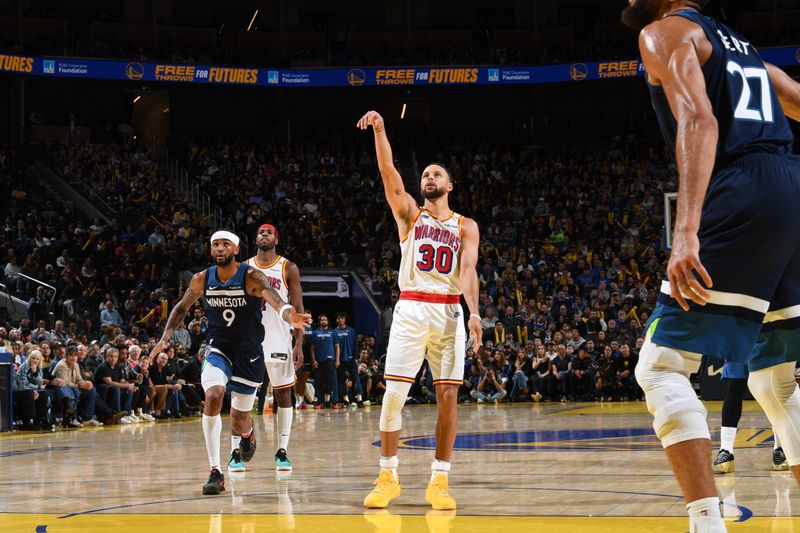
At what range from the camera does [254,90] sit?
38531 millimetres

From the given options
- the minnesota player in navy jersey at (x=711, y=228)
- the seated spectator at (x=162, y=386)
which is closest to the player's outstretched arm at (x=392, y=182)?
the minnesota player in navy jersey at (x=711, y=228)

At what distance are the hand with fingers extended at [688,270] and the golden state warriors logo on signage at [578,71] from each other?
3153 cm

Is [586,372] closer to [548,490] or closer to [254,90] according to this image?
[548,490]

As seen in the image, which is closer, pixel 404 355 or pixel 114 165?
pixel 404 355

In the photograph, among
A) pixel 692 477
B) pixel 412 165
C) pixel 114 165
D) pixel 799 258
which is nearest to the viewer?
pixel 692 477

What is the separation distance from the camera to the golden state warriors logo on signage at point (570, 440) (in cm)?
1062

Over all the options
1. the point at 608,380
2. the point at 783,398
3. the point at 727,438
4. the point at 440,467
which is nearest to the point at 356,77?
the point at 608,380

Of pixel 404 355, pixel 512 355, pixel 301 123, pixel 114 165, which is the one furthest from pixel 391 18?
pixel 404 355

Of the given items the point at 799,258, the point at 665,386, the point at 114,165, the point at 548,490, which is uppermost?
the point at 114,165

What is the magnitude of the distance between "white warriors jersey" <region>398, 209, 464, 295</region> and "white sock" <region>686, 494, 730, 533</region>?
3.85 m

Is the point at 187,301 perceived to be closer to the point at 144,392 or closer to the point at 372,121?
the point at 372,121

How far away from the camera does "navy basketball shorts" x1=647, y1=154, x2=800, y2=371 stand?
3.58 m

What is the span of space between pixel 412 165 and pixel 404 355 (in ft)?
93.7

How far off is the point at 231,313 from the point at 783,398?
213 inches
